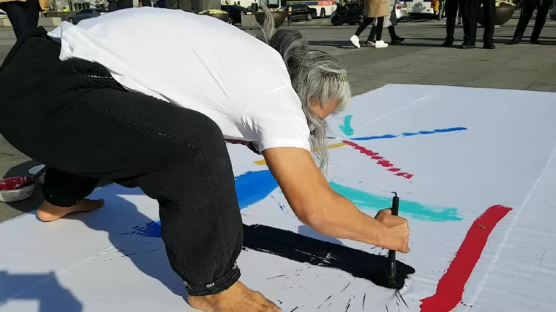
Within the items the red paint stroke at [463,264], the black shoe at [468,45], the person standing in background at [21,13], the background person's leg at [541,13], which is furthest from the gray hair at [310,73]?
the background person's leg at [541,13]

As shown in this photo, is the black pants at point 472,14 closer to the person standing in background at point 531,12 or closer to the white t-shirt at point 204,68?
the person standing in background at point 531,12

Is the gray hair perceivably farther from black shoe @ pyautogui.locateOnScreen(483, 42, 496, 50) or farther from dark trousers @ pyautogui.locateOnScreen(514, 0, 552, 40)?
dark trousers @ pyautogui.locateOnScreen(514, 0, 552, 40)

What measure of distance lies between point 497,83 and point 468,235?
11.8 feet

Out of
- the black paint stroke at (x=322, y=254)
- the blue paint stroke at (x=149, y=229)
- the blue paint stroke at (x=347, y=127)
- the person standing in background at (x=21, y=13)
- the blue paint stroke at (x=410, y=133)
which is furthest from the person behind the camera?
the person standing in background at (x=21, y=13)

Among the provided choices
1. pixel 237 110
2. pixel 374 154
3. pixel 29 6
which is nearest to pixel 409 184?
pixel 374 154

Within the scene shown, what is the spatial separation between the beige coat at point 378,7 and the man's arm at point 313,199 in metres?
7.45

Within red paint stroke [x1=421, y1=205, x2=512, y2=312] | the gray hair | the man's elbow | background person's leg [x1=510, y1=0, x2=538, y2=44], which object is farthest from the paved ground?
red paint stroke [x1=421, y1=205, x2=512, y2=312]

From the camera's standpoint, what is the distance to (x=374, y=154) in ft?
9.56

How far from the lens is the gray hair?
1.43 metres

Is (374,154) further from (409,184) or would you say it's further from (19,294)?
(19,294)

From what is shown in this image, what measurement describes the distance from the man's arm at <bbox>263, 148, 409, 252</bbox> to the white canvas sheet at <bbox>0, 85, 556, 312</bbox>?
319 mm

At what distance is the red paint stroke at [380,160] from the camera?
2615 mm

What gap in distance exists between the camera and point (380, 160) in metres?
2.82

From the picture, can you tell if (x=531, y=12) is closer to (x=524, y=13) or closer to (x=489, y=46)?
(x=524, y=13)
